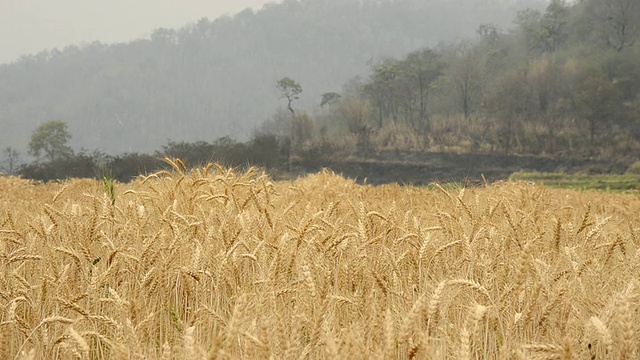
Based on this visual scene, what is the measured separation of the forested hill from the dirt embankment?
9949 cm

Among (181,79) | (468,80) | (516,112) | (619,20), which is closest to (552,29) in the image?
(619,20)

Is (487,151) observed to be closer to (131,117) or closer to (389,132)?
(389,132)

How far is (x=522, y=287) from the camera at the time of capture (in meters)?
2.04

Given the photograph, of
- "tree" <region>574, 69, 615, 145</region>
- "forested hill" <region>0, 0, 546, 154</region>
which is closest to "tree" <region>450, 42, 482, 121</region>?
"tree" <region>574, 69, 615, 145</region>

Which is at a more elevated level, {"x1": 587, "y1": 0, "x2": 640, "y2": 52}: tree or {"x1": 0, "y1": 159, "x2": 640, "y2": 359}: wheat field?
{"x1": 587, "y1": 0, "x2": 640, "y2": 52}: tree

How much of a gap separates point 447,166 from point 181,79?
152175 millimetres

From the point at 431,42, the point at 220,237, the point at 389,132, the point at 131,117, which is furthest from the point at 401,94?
the point at 431,42

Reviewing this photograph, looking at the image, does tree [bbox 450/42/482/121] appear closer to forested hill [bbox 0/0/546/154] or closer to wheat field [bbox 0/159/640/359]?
wheat field [bbox 0/159/640/359]

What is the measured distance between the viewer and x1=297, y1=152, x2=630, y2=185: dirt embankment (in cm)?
2822

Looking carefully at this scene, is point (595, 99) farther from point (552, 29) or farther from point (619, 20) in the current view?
point (552, 29)

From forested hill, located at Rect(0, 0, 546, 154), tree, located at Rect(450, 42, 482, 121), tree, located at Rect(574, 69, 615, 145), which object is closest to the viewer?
tree, located at Rect(574, 69, 615, 145)

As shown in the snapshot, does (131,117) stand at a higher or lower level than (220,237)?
higher

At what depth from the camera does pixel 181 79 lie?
170250mm

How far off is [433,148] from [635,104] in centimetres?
1465
